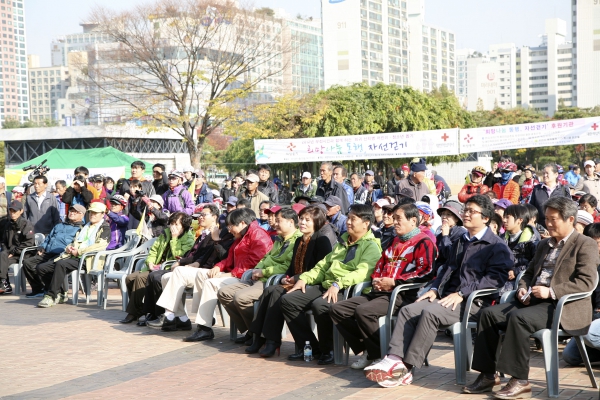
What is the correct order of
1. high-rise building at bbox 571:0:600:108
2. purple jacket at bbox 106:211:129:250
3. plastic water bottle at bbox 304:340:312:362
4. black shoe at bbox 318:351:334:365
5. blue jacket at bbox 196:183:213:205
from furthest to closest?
high-rise building at bbox 571:0:600:108, blue jacket at bbox 196:183:213:205, purple jacket at bbox 106:211:129:250, plastic water bottle at bbox 304:340:312:362, black shoe at bbox 318:351:334:365

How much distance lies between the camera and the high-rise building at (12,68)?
180375 mm

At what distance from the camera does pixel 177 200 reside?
11773mm

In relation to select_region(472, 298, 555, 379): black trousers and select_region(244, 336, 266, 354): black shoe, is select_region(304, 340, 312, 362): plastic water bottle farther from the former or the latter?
select_region(472, 298, 555, 379): black trousers

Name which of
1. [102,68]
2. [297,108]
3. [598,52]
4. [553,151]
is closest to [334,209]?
[297,108]

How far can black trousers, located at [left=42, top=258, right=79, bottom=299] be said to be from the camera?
34.9 feet

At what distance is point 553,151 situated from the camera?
5738cm

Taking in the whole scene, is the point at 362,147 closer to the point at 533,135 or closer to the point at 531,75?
the point at 533,135

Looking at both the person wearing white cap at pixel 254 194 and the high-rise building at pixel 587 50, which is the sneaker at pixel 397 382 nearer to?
the person wearing white cap at pixel 254 194

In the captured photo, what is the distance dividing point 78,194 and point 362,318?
27.4 ft

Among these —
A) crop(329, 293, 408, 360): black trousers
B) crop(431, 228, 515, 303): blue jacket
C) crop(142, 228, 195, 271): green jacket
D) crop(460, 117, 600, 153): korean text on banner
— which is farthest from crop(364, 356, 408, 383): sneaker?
crop(460, 117, 600, 153): korean text on banner

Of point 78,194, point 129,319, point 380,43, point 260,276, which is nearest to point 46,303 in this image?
point 129,319

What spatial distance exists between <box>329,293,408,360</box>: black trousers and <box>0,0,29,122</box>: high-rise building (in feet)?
601

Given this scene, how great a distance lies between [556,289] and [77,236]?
766cm

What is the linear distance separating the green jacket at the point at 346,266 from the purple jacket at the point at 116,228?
4.97 m
